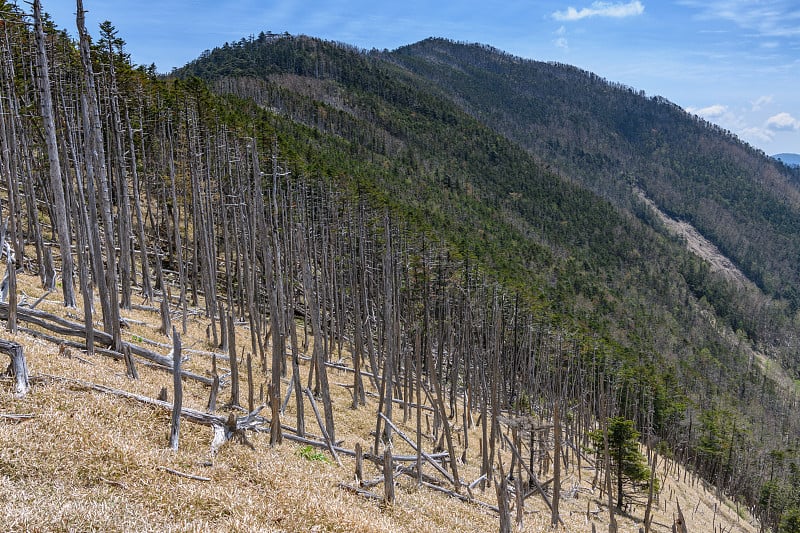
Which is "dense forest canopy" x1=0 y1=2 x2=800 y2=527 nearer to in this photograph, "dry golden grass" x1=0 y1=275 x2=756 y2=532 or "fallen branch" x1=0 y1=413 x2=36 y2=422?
"dry golden grass" x1=0 y1=275 x2=756 y2=532

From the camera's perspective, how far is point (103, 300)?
12.7 metres

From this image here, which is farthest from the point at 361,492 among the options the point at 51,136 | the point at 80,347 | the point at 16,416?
the point at 51,136

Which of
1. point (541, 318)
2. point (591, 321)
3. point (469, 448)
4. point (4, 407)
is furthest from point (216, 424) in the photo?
point (591, 321)

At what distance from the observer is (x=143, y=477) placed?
7.05 m

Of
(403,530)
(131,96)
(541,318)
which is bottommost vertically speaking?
(541,318)

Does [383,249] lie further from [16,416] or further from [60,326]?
[16,416]

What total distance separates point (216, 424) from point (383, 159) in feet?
390

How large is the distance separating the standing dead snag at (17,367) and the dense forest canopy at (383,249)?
2.99 meters

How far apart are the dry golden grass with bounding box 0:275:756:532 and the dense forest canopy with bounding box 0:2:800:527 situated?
227cm

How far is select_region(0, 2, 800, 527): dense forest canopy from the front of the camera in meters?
21.2

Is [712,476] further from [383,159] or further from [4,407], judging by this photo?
[383,159]

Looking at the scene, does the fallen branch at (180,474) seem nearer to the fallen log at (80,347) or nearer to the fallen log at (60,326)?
the fallen log at (80,347)

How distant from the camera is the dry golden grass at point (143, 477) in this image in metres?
6.17

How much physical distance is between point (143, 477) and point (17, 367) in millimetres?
3114
